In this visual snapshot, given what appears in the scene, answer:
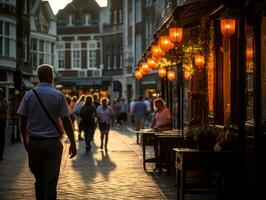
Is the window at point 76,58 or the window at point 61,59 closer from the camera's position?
the window at point 76,58

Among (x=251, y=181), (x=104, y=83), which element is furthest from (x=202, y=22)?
(x=104, y=83)

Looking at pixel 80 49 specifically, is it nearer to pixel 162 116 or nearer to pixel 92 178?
pixel 162 116

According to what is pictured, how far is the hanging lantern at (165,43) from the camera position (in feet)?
62.0

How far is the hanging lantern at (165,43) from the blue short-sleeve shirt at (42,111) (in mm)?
9851

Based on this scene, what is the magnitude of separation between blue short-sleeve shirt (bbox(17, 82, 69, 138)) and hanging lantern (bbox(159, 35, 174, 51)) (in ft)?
32.3

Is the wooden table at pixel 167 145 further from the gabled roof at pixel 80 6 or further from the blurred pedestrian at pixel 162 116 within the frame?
the gabled roof at pixel 80 6

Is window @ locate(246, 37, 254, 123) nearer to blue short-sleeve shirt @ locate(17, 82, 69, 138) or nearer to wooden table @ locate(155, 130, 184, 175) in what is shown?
wooden table @ locate(155, 130, 184, 175)

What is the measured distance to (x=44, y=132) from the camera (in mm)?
9047

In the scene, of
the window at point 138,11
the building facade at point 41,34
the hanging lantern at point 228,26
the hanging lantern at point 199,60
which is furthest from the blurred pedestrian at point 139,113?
the window at point 138,11

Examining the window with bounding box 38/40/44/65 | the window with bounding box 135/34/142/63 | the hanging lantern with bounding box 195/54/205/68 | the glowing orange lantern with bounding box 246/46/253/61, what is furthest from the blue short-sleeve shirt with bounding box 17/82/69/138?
the window with bounding box 38/40/44/65

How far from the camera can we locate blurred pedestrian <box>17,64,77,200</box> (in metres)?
9.02

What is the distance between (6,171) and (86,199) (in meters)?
5.14

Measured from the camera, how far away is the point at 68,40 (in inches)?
3088

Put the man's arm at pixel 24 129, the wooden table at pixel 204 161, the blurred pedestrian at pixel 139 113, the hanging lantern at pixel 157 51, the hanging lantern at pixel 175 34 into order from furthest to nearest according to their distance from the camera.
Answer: the blurred pedestrian at pixel 139 113 → the hanging lantern at pixel 157 51 → the hanging lantern at pixel 175 34 → the wooden table at pixel 204 161 → the man's arm at pixel 24 129
